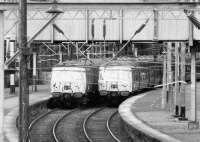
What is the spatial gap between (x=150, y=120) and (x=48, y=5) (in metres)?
9.06

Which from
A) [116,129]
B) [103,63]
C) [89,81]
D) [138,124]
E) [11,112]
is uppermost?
[103,63]

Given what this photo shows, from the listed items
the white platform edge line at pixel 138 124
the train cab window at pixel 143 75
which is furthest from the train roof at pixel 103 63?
the white platform edge line at pixel 138 124

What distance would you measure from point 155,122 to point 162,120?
0.95 metres

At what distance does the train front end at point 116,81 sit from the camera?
36.9 meters

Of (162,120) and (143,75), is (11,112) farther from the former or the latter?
(143,75)

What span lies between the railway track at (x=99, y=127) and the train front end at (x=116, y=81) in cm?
154

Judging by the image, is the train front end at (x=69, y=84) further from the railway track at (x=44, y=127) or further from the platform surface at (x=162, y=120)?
the platform surface at (x=162, y=120)

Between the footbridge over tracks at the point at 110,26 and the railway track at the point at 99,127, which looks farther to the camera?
the railway track at the point at 99,127

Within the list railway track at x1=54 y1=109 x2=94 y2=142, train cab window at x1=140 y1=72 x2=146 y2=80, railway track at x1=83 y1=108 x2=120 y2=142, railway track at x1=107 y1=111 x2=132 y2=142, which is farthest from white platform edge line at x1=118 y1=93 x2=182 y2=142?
train cab window at x1=140 y1=72 x2=146 y2=80

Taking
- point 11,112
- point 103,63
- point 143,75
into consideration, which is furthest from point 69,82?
point 143,75

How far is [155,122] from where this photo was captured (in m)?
25.0

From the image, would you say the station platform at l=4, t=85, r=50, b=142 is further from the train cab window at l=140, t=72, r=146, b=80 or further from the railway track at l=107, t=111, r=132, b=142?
the train cab window at l=140, t=72, r=146, b=80

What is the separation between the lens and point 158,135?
20.2 metres

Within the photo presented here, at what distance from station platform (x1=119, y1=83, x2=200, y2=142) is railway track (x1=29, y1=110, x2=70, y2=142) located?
324cm
